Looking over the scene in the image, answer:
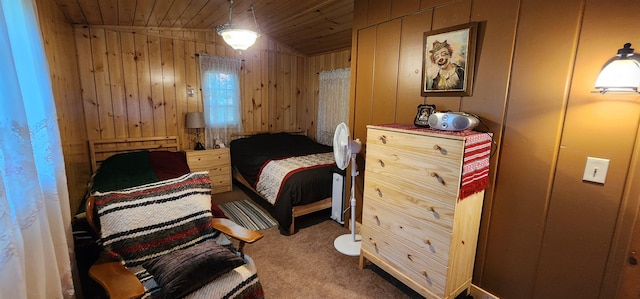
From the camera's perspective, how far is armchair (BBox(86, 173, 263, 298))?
1.35 metres

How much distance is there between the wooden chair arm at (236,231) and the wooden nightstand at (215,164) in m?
2.25

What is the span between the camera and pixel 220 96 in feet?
14.2

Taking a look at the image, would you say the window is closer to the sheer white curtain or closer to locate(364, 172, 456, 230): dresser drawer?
the sheer white curtain

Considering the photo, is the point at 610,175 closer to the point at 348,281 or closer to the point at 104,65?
the point at 348,281

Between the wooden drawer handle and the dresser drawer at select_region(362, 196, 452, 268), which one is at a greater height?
the wooden drawer handle

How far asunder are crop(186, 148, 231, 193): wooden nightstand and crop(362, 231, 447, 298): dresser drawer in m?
2.63

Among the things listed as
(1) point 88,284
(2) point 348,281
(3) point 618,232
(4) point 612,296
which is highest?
(3) point 618,232

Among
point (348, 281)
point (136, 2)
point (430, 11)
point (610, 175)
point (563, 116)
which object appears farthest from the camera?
point (136, 2)

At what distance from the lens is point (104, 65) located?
11.6 ft

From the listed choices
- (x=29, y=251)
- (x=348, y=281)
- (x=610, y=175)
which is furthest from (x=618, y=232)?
(x=29, y=251)

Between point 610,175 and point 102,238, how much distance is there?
2628 millimetres

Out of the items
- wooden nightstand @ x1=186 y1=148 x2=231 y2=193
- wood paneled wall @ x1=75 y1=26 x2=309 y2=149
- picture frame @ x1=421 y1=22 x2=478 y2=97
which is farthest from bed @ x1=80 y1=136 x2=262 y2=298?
picture frame @ x1=421 y1=22 x2=478 y2=97

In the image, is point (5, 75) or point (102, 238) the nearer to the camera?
point (5, 75)

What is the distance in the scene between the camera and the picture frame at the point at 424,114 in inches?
76.7
